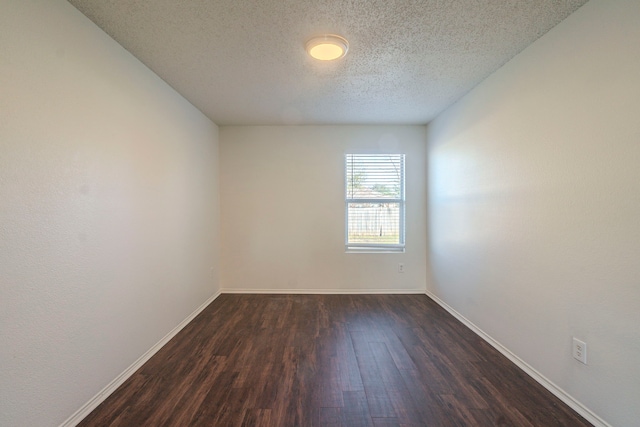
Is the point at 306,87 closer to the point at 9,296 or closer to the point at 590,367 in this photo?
the point at 9,296

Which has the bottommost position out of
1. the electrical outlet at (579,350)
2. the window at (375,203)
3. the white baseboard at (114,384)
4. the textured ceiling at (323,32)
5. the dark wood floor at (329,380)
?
the dark wood floor at (329,380)

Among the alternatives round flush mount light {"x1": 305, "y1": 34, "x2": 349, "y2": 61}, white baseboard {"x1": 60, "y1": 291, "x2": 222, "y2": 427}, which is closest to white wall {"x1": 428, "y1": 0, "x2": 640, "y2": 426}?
round flush mount light {"x1": 305, "y1": 34, "x2": 349, "y2": 61}

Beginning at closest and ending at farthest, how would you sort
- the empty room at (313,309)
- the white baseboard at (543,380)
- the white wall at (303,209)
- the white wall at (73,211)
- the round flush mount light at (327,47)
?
the white wall at (73,211) < the empty room at (313,309) < the white baseboard at (543,380) < the round flush mount light at (327,47) < the white wall at (303,209)

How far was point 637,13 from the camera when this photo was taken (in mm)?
1271

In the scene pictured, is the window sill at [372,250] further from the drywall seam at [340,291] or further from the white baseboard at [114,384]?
the white baseboard at [114,384]

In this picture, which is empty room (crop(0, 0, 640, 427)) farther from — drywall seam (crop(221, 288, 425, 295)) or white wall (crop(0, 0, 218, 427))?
drywall seam (crop(221, 288, 425, 295))

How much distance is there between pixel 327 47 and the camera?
184 cm

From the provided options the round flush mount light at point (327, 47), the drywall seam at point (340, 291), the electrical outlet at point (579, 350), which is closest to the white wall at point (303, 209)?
the drywall seam at point (340, 291)

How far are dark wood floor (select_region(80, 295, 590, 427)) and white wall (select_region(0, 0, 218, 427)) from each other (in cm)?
37

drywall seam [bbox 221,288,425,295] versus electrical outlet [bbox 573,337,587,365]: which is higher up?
electrical outlet [bbox 573,337,587,365]

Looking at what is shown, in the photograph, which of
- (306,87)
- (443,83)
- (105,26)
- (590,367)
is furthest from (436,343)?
(105,26)

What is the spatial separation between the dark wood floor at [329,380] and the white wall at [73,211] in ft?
1.21

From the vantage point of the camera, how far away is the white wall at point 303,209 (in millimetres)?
3709

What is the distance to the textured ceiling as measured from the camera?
5.06 feet
